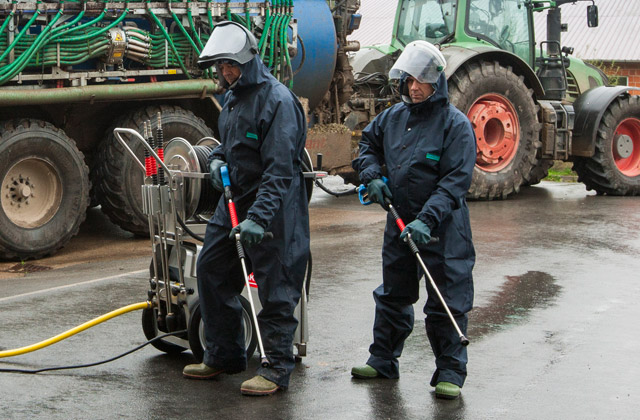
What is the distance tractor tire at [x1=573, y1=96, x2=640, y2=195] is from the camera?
15.1 meters

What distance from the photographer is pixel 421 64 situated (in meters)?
5.84

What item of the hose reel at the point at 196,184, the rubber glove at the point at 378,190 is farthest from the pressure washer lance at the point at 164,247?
the rubber glove at the point at 378,190

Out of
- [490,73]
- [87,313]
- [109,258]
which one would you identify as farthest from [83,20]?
[490,73]

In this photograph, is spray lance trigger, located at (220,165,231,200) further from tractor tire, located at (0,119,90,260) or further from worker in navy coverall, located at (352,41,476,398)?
tractor tire, located at (0,119,90,260)

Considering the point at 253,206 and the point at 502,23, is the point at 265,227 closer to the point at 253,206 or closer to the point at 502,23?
the point at 253,206

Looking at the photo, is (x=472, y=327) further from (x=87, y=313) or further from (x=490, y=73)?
(x=490, y=73)

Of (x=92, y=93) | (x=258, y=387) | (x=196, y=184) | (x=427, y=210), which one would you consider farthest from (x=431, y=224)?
(x=92, y=93)

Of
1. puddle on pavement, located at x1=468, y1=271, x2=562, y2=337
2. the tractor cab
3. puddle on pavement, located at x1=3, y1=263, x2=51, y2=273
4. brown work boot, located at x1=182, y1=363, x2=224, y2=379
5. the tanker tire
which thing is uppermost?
the tractor cab

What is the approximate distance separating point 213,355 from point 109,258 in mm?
4639

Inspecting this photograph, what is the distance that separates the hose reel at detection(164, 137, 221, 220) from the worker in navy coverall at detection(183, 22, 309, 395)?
29cm

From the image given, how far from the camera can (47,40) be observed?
977 cm

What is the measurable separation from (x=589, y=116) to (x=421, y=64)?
32.4ft

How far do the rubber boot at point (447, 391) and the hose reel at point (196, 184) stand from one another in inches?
67.7

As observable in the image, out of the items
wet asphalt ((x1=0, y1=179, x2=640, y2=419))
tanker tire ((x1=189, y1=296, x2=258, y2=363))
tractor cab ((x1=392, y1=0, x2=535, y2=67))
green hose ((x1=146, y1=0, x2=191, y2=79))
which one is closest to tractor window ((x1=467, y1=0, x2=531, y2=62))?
tractor cab ((x1=392, y1=0, x2=535, y2=67))
